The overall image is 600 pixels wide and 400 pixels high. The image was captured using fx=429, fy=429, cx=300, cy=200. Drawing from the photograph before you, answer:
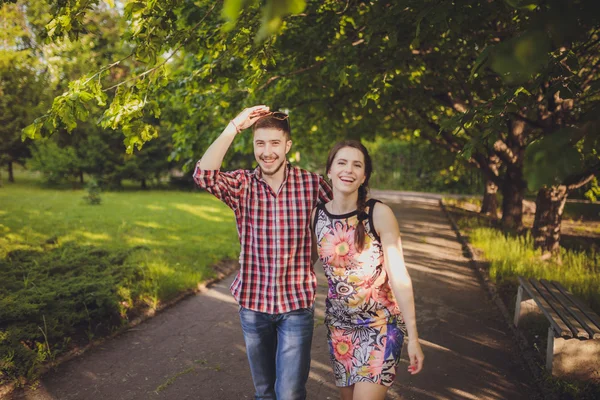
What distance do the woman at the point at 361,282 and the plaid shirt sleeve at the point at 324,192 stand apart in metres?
0.21

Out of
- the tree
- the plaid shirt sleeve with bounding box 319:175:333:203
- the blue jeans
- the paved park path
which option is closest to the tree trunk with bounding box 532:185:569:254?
the paved park path

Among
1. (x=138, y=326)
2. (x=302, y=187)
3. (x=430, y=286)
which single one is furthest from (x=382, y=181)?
(x=302, y=187)

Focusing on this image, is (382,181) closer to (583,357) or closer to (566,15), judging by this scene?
(583,357)

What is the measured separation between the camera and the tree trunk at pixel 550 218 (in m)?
8.32

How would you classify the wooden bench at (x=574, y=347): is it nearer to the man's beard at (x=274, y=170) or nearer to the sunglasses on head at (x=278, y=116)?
the man's beard at (x=274, y=170)

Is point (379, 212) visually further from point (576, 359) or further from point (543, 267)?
point (543, 267)

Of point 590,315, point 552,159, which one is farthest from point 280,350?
point 590,315

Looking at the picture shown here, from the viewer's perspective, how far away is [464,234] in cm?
1155

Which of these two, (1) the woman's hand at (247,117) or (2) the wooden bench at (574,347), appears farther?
(2) the wooden bench at (574,347)

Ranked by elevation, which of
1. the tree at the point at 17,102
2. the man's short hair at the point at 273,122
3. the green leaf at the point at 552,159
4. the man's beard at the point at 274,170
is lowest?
the man's beard at the point at 274,170

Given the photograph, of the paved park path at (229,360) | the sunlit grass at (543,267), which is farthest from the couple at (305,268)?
the sunlit grass at (543,267)

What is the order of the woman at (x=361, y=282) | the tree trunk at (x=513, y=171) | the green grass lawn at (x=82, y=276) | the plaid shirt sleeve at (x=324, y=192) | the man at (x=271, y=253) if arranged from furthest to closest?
1. the tree trunk at (x=513, y=171)
2. the green grass lawn at (x=82, y=276)
3. the plaid shirt sleeve at (x=324, y=192)
4. the man at (x=271, y=253)
5. the woman at (x=361, y=282)

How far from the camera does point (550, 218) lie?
841 centimetres

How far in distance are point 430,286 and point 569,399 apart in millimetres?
3456
